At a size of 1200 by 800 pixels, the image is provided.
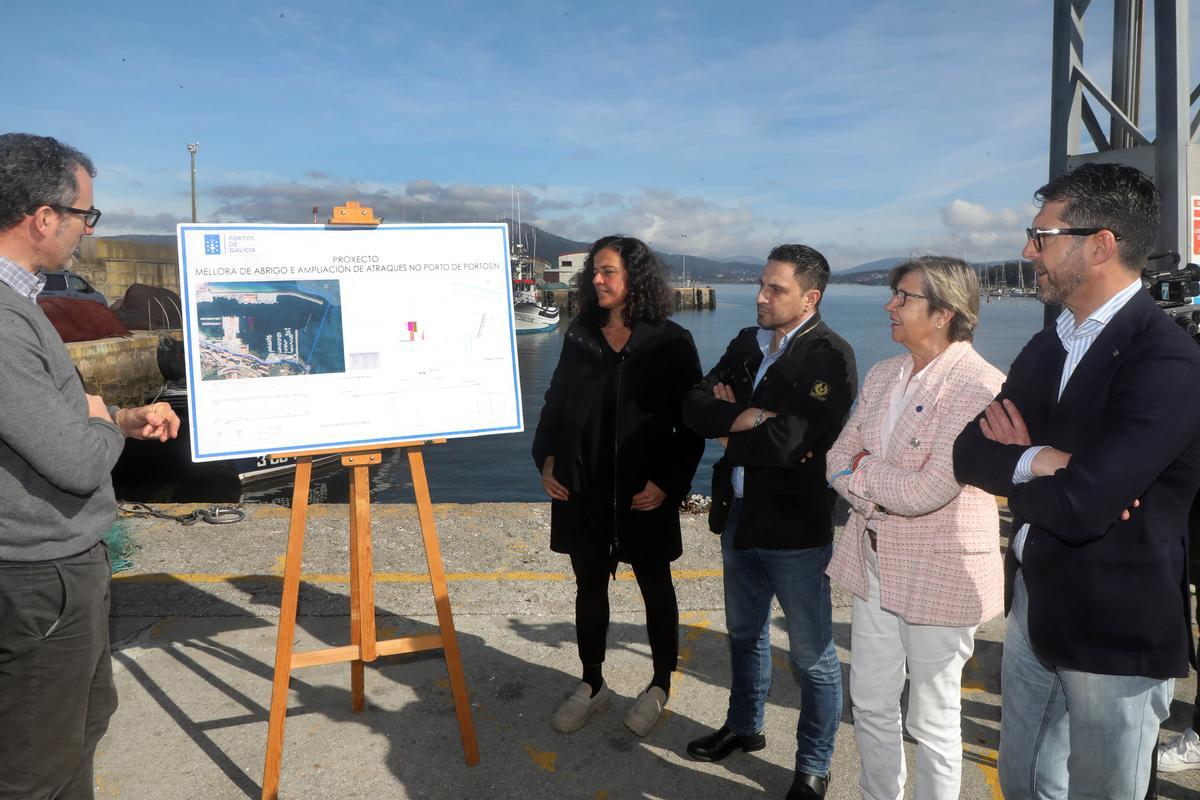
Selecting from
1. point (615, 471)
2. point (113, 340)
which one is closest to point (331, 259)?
point (615, 471)

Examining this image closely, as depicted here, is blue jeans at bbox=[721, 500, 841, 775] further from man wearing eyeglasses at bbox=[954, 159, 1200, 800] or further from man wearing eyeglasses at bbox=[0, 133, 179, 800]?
man wearing eyeglasses at bbox=[0, 133, 179, 800]

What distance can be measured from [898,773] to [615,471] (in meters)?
1.46

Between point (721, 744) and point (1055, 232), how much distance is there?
215cm

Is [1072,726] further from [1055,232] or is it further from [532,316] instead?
[532,316]

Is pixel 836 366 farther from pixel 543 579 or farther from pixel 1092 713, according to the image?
pixel 543 579

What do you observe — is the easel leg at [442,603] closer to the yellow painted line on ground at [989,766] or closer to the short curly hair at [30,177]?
the short curly hair at [30,177]

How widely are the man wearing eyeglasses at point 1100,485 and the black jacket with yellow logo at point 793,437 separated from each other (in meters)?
0.69

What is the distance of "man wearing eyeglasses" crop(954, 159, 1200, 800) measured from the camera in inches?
66.6

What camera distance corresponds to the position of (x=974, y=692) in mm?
3445

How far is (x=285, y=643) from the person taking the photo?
2.86 meters

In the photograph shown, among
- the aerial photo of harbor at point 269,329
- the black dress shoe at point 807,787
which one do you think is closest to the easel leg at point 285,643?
the aerial photo of harbor at point 269,329

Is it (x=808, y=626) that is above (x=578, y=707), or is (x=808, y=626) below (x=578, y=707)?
above

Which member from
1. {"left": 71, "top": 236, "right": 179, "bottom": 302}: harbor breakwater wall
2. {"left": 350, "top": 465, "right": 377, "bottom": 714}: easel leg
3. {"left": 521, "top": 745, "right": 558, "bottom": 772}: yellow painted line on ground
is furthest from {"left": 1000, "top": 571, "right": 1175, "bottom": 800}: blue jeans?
{"left": 71, "top": 236, "right": 179, "bottom": 302}: harbor breakwater wall

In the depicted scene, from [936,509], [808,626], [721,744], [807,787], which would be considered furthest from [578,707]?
[936,509]
